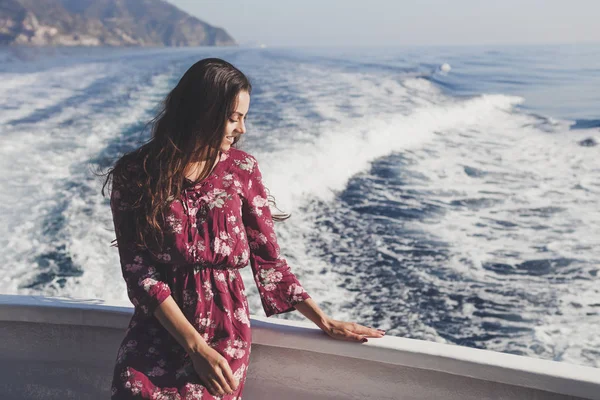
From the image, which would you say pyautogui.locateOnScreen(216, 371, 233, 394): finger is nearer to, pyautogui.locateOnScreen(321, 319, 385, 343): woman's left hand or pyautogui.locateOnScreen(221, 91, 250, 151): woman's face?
pyautogui.locateOnScreen(321, 319, 385, 343): woman's left hand

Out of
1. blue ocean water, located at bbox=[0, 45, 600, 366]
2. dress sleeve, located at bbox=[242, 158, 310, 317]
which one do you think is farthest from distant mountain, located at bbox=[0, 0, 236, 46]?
dress sleeve, located at bbox=[242, 158, 310, 317]

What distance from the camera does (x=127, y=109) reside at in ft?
28.7

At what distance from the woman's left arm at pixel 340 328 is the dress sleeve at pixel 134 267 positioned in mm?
320

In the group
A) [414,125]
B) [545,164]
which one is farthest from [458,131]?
[545,164]

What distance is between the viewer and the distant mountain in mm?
51312

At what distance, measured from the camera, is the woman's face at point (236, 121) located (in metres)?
1.25

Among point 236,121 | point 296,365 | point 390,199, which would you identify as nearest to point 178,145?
point 236,121

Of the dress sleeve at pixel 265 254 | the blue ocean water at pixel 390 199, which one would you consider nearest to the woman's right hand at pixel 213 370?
the dress sleeve at pixel 265 254

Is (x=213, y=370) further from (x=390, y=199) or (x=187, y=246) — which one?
(x=390, y=199)

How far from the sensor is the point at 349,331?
138 centimetres

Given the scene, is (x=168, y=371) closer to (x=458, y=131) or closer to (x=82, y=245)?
(x=82, y=245)

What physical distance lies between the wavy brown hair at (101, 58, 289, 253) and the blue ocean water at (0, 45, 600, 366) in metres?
1.05

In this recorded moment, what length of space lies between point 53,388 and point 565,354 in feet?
7.45

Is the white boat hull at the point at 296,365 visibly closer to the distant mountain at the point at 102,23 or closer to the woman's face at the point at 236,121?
the woman's face at the point at 236,121
